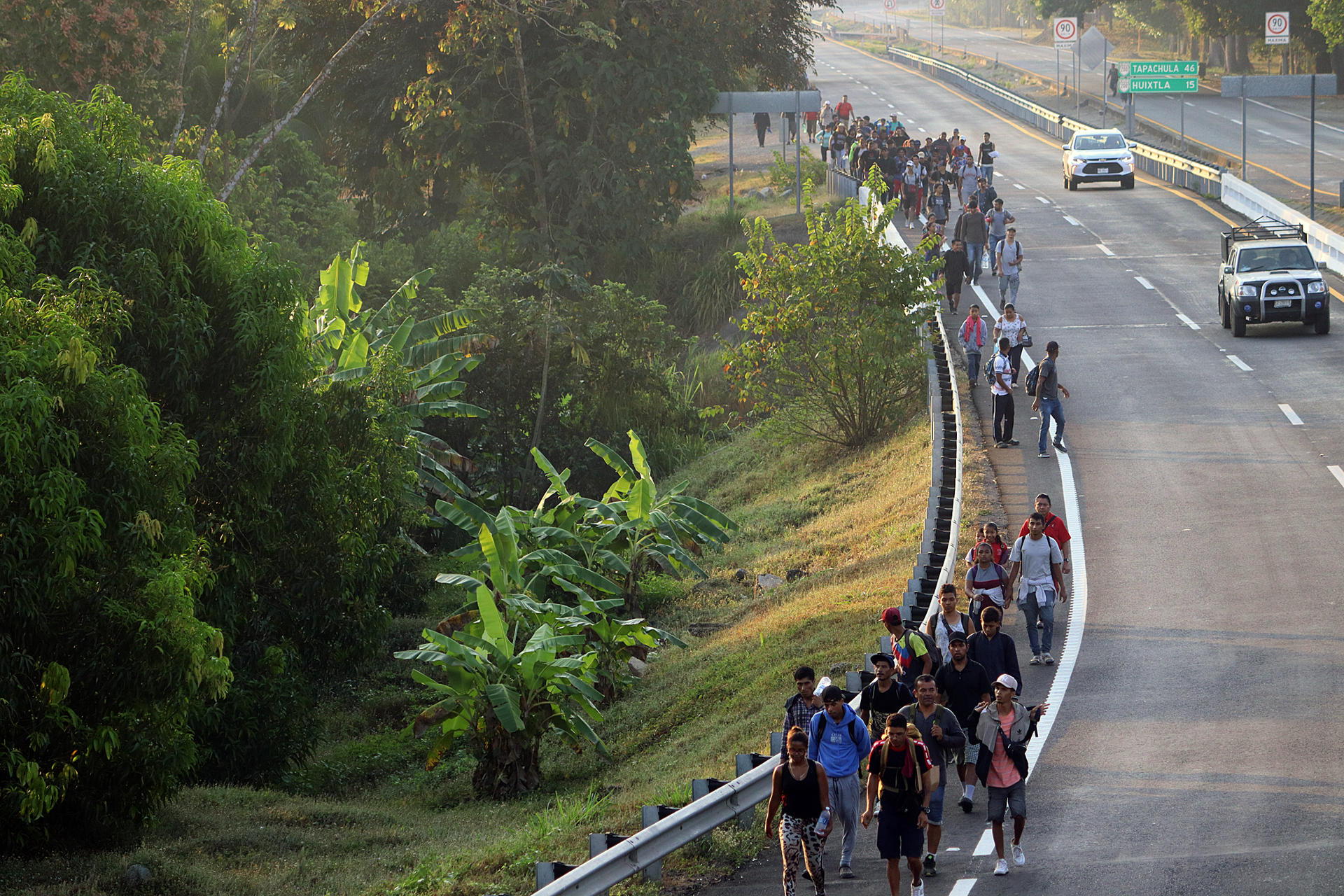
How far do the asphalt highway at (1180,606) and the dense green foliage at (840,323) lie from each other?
6.20 feet

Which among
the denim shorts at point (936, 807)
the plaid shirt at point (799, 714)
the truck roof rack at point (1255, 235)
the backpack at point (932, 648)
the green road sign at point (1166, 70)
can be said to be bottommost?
the denim shorts at point (936, 807)

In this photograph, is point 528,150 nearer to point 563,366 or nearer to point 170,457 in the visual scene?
point 563,366

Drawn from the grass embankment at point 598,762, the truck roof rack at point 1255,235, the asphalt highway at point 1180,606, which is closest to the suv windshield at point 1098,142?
the asphalt highway at point 1180,606

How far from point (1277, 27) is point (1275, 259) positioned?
25.3 metres

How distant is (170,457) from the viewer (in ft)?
44.1

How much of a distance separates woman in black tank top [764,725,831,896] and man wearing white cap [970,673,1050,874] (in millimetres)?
1335

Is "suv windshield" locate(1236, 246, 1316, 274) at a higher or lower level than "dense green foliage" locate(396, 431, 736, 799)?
higher

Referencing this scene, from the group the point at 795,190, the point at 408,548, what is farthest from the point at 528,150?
the point at 408,548

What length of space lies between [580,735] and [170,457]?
5.65 metres

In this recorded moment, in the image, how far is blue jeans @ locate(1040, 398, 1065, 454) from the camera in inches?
891

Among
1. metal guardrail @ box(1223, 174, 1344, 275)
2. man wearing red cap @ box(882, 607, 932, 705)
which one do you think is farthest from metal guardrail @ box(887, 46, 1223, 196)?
man wearing red cap @ box(882, 607, 932, 705)

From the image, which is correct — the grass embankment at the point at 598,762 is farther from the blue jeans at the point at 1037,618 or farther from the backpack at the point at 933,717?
the blue jeans at the point at 1037,618

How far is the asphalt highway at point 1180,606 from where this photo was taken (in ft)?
36.4

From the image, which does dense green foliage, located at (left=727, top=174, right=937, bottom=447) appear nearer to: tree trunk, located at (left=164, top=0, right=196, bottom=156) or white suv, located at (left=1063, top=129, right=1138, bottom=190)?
tree trunk, located at (left=164, top=0, right=196, bottom=156)
